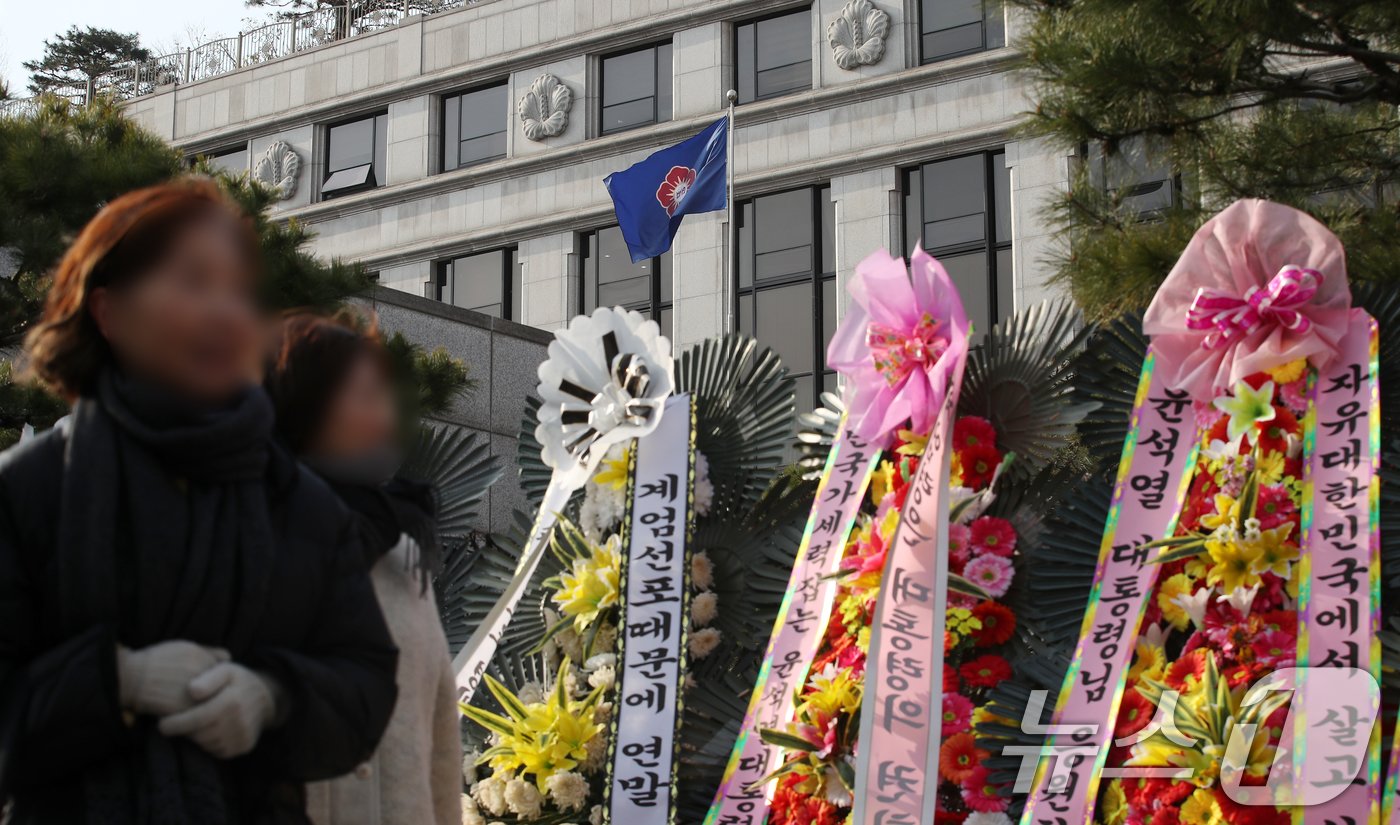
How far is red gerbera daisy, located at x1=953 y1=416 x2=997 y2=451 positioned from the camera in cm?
461

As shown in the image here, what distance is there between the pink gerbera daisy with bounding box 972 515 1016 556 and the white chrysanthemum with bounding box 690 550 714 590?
0.83 m

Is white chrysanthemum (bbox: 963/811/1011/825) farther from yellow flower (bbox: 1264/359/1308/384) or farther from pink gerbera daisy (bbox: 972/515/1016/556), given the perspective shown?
yellow flower (bbox: 1264/359/1308/384)

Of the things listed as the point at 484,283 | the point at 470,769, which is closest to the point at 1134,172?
the point at 470,769

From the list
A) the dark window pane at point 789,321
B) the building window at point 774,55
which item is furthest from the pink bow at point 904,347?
the building window at point 774,55

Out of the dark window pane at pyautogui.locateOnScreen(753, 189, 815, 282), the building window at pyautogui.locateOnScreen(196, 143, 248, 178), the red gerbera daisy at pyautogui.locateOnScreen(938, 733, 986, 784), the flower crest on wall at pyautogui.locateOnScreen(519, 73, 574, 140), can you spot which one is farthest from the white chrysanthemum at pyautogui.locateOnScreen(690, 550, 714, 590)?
the building window at pyautogui.locateOnScreen(196, 143, 248, 178)

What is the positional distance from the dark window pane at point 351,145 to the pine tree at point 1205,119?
18.8 metres

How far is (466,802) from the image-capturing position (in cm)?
482

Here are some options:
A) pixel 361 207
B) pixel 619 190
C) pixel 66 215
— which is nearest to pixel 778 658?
pixel 66 215

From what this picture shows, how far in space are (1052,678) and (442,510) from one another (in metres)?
2.22

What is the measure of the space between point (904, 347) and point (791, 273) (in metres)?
16.1

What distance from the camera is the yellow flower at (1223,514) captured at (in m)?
4.09

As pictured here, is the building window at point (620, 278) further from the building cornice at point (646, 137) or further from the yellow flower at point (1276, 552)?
the yellow flower at point (1276, 552)

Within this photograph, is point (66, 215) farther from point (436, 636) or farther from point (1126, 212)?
point (436, 636)

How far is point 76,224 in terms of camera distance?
9.17 metres
